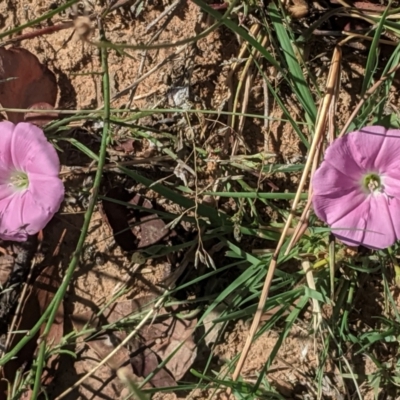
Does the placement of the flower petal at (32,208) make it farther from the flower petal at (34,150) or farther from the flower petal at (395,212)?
the flower petal at (395,212)

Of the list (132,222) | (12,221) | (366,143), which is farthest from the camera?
(132,222)

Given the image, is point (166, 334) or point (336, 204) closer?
point (336, 204)

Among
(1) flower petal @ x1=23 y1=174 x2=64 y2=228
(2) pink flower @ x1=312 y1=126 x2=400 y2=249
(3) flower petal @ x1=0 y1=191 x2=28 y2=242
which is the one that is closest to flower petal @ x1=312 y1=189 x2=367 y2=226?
(2) pink flower @ x1=312 y1=126 x2=400 y2=249

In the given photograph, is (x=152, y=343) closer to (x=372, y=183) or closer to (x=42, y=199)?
(x=42, y=199)

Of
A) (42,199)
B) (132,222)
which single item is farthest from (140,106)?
(42,199)

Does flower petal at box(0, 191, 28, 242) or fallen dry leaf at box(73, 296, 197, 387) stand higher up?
flower petal at box(0, 191, 28, 242)

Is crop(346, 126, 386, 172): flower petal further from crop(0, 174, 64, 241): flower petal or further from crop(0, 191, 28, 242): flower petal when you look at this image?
crop(0, 191, 28, 242): flower petal
